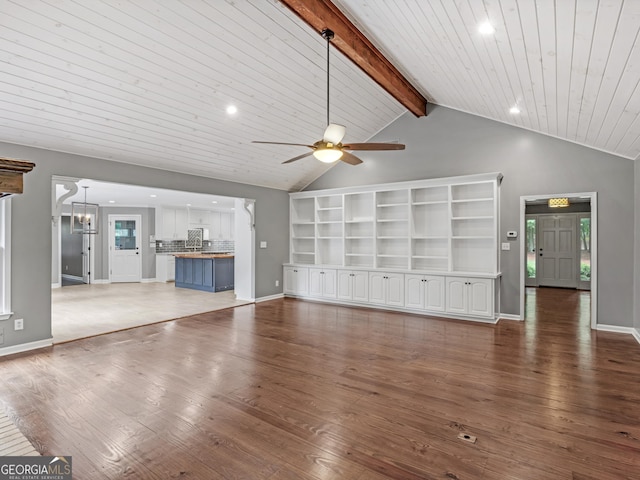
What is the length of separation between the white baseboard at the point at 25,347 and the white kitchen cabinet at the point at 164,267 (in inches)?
272

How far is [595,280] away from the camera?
5.23 m

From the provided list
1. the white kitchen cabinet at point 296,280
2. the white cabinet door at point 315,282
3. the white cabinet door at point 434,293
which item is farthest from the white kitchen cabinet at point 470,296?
the white kitchen cabinet at point 296,280

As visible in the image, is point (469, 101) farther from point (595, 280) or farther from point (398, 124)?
Result: point (595, 280)

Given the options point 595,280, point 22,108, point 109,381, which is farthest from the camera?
point 595,280

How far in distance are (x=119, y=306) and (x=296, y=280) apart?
3.62 m

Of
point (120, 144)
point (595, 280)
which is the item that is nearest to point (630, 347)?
point (595, 280)

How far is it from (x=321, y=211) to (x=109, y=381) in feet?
17.7

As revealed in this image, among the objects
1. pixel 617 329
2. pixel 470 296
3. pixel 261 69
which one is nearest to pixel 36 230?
pixel 261 69

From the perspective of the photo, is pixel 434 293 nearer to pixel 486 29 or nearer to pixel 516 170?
pixel 516 170

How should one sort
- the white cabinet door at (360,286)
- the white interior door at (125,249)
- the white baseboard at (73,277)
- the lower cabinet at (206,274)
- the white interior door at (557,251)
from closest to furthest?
1. the white cabinet door at (360,286)
2. the lower cabinet at (206,274)
3. the white interior door at (557,251)
4. the white interior door at (125,249)
5. the white baseboard at (73,277)

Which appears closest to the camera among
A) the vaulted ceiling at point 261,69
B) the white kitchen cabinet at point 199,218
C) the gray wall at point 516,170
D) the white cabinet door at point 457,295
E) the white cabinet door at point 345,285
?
the vaulted ceiling at point 261,69

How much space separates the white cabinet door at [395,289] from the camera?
6.46m

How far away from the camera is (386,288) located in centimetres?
664

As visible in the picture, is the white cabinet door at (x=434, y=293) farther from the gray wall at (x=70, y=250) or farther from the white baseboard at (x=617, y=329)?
the gray wall at (x=70, y=250)
